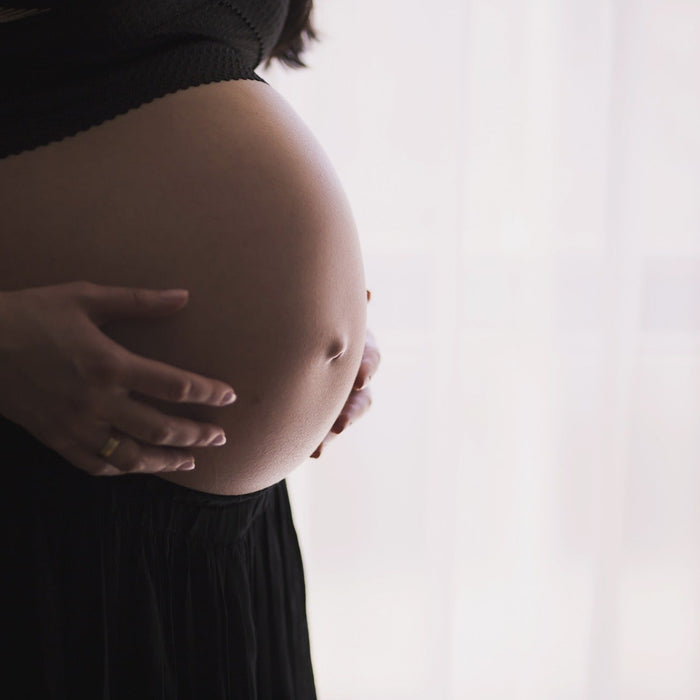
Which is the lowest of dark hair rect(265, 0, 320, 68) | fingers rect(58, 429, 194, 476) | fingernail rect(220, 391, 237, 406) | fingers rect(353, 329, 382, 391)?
fingers rect(58, 429, 194, 476)

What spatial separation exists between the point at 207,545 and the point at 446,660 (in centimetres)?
96

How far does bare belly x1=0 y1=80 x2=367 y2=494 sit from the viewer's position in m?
0.57

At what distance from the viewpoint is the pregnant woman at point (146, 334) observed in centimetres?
52

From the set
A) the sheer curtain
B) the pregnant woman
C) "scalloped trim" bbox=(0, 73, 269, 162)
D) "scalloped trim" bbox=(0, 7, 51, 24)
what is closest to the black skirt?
the pregnant woman

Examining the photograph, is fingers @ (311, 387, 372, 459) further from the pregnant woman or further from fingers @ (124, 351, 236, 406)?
fingers @ (124, 351, 236, 406)

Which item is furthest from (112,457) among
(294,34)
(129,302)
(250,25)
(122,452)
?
(294,34)

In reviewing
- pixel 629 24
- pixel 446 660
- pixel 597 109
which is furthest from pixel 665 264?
pixel 446 660

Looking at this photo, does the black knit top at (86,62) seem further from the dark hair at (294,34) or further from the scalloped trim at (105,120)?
the dark hair at (294,34)

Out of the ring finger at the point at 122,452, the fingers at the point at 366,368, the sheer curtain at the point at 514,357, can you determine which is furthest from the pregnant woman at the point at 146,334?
the sheer curtain at the point at 514,357

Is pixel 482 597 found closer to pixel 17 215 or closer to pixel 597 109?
pixel 597 109

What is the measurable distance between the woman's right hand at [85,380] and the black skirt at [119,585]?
0.08 meters

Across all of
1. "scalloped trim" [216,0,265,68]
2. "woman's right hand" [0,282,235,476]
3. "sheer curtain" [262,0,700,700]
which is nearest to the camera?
"woman's right hand" [0,282,235,476]

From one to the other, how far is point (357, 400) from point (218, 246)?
29 cm

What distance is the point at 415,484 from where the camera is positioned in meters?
1.43
